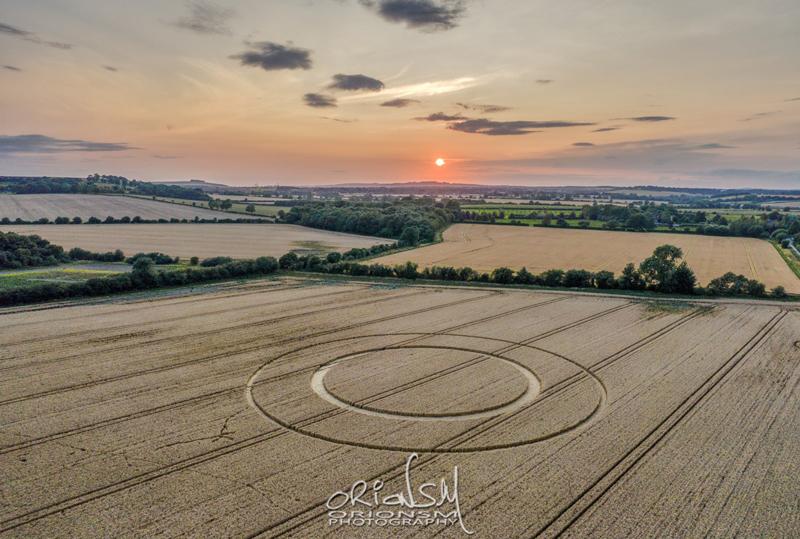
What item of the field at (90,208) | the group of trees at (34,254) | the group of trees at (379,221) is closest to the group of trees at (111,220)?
the field at (90,208)

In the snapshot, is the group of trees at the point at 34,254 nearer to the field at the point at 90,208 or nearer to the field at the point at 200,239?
the field at the point at 200,239

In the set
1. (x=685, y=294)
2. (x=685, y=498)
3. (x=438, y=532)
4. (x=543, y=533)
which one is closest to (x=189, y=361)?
(x=438, y=532)

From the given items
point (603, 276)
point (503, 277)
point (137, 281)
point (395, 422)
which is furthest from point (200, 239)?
point (395, 422)

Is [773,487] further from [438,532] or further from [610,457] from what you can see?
[438,532]

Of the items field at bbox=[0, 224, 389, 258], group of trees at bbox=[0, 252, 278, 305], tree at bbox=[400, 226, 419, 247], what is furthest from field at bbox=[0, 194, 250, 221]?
group of trees at bbox=[0, 252, 278, 305]

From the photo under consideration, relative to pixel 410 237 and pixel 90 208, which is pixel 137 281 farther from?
pixel 90 208

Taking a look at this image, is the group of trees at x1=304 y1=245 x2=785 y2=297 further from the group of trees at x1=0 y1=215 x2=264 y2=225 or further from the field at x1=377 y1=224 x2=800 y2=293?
the group of trees at x1=0 y1=215 x2=264 y2=225
